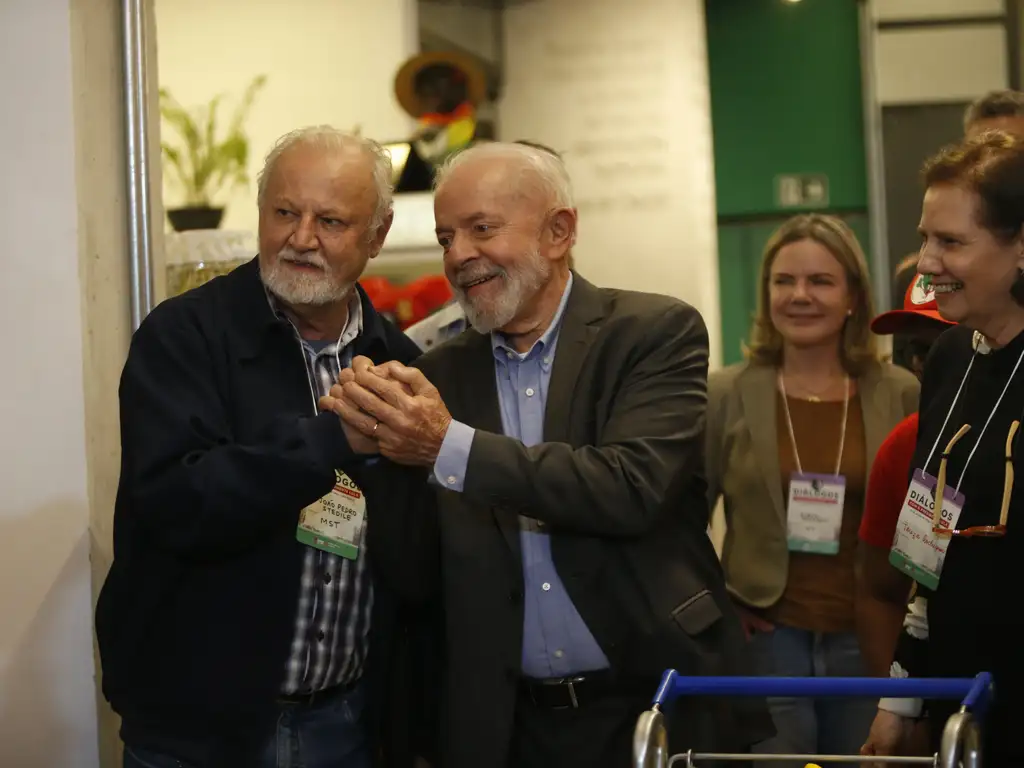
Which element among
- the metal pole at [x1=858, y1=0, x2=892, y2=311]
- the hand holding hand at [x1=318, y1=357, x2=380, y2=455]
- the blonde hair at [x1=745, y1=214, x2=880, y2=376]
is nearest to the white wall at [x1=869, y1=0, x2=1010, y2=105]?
the metal pole at [x1=858, y1=0, x2=892, y2=311]

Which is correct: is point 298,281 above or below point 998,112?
below

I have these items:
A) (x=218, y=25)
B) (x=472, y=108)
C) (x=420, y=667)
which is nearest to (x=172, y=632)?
(x=420, y=667)

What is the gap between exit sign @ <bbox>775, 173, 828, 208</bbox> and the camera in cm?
610

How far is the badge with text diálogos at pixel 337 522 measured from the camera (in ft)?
6.92

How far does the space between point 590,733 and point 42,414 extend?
54.2 inches

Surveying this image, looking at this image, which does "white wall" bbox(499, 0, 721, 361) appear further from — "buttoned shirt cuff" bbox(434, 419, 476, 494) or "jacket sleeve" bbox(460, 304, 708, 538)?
"buttoned shirt cuff" bbox(434, 419, 476, 494)

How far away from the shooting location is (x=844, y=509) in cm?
292

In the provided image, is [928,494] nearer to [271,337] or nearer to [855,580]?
[855,580]

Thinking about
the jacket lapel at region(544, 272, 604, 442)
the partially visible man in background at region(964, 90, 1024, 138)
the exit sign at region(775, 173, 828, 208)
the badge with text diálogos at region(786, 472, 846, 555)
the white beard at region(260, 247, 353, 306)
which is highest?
the exit sign at region(775, 173, 828, 208)

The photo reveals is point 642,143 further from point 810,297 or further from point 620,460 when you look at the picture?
point 620,460

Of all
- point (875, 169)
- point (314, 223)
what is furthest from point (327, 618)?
point (875, 169)

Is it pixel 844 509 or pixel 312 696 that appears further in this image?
pixel 844 509

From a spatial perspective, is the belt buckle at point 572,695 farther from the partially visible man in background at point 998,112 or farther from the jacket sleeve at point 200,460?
the partially visible man in background at point 998,112

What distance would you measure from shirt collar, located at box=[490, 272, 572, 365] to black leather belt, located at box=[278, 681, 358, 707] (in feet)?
2.20
